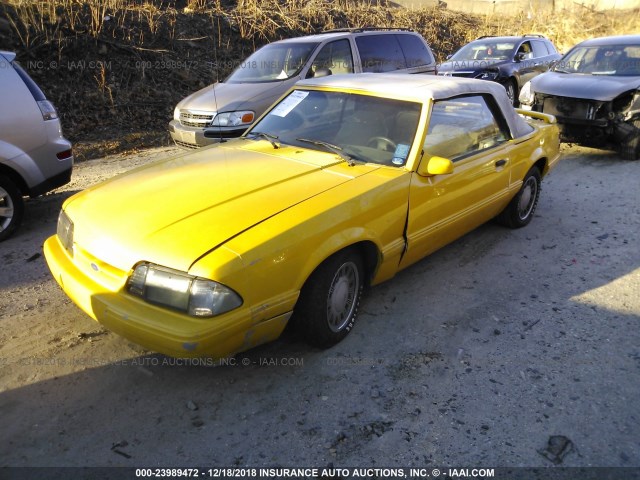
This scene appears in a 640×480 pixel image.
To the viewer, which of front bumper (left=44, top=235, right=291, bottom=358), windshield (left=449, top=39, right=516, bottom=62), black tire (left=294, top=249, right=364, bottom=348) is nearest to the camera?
front bumper (left=44, top=235, right=291, bottom=358)

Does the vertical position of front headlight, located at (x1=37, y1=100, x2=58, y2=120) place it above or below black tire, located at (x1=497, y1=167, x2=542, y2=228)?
above

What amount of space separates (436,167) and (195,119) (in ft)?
15.8

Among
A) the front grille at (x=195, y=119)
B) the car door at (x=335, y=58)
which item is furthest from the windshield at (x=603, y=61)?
the front grille at (x=195, y=119)

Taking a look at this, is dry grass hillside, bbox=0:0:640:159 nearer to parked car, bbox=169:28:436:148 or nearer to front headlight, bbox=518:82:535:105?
parked car, bbox=169:28:436:148

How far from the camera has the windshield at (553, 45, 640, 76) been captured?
8055mm

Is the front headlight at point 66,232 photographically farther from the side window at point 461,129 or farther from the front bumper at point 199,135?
the front bumper at point 199,135

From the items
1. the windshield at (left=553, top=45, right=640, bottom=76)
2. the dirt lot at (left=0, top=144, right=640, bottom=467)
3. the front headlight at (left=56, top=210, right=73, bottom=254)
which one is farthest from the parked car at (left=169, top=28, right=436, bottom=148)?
the front headlight at (left=56, top=210, right=73, bottom=254)

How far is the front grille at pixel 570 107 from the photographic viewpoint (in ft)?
24.4

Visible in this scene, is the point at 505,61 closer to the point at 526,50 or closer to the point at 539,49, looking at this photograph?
the point at 526,50

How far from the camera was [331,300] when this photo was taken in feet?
10.3

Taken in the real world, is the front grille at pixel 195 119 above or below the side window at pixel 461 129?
below

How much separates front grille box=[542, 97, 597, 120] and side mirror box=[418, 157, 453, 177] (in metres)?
5.21

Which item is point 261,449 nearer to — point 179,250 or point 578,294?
point 179,250

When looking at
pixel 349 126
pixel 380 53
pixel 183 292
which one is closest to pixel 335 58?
pixel 380 53
